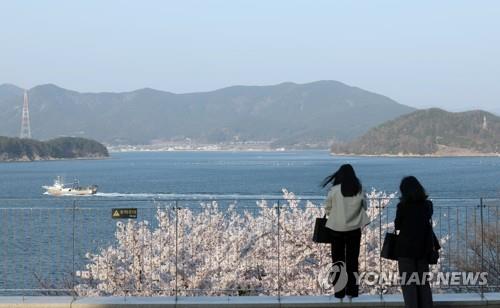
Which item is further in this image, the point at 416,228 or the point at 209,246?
the point at 209,246

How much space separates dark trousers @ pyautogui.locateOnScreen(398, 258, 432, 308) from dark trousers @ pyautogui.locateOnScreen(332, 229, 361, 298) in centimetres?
75

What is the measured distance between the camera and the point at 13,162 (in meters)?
187

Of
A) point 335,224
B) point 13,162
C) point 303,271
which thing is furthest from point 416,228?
point 13,162

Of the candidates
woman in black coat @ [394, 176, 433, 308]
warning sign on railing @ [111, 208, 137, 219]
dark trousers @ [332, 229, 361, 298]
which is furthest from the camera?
warning sign on railing @ [111, 208, 137, 219]

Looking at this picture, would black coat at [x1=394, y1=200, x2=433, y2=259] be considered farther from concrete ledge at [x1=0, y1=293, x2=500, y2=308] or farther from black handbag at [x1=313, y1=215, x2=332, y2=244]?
concrete ledge at [x1=0, y1=293, x2=500, y2=308]

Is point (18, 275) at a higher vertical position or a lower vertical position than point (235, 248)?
lower

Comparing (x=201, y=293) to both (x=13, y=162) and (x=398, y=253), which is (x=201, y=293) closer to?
(x=398, y=253)

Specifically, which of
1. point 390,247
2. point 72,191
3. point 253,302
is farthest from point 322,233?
point 72,191

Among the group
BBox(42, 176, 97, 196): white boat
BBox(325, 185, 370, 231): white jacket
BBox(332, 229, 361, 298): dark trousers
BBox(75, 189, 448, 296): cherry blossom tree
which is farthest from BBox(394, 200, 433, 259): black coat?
BBox(42, 176, 97, 196): white boat

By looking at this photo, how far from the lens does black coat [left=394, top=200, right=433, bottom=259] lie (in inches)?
295

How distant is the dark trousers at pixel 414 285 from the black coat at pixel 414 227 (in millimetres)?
87

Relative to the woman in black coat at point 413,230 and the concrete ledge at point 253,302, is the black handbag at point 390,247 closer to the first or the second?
the woman in black coat at point 413,230

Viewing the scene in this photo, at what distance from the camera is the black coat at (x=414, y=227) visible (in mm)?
7496

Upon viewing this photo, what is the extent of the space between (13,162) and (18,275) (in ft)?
580
